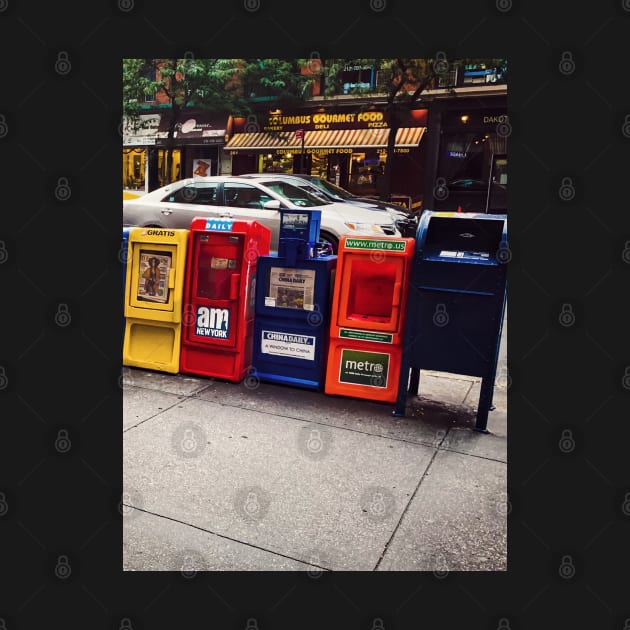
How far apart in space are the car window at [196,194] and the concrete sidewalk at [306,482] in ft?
18.6

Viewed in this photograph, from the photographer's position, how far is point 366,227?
9.43 meters

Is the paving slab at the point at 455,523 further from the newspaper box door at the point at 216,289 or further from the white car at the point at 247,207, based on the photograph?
the white car at the point at 247,207

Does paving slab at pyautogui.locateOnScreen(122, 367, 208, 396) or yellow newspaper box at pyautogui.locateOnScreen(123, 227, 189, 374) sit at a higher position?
yellow newspaper box at pyautogui.locateOnScreen(123, 227, 189, 374)

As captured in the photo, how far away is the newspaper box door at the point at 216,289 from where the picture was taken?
4.95 metres

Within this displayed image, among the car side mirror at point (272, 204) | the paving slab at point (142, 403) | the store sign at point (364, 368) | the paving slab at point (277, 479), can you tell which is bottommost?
the paving slab at point (142, 403)

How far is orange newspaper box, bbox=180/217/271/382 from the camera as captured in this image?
4.95m

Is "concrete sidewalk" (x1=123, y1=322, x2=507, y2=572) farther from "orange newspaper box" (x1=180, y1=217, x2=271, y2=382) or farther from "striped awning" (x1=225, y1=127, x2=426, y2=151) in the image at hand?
"striped awning" (x1=225, y1=127, x2=426, y2=151)

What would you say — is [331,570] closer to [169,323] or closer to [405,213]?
[169,323]

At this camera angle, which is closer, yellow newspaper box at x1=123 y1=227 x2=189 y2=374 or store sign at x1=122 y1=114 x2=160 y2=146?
yellow newspaper box at x1=123 y1=227 x2=189 y2=374

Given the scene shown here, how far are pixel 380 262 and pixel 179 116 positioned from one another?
60.9 feet

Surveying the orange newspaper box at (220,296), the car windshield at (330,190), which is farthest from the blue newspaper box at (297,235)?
the car windshield at (330,190)

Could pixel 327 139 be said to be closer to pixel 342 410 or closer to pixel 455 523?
pixel 342 410

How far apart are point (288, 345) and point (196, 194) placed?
5903 mm

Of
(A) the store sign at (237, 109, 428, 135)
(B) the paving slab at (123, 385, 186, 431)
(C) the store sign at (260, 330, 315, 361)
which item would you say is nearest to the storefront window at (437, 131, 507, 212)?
(A) the store sign at (237, 109, 428, 135)
